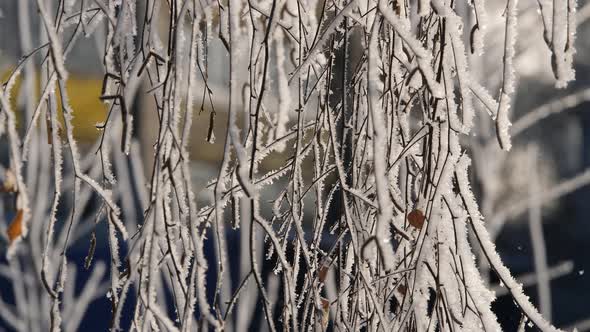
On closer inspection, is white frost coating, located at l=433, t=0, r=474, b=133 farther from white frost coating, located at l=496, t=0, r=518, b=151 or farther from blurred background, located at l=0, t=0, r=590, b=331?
blurred background, located at l=0, t=0, r=590, b=331

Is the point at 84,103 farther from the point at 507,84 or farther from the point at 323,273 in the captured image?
the point at 507,84

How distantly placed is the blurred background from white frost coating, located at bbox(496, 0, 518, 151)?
223cm

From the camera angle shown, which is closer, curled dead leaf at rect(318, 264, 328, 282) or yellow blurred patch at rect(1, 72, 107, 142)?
curled dead leaf at rect(318, 264, 328, 282)

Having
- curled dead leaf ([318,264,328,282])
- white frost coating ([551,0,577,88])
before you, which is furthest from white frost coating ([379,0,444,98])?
curled dead leaf ([318,264,328,282])

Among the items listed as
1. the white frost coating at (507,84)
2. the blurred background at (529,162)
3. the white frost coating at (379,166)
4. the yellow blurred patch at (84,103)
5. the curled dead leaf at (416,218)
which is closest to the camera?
the white frost coating at (379,166)

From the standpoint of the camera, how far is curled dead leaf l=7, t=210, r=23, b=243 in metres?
0.79

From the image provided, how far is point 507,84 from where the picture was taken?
0.75 meters

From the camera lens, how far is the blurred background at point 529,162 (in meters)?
3.23

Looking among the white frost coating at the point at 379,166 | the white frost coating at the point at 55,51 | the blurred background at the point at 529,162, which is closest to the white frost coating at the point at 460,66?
the white frost coating at the point at 379,166

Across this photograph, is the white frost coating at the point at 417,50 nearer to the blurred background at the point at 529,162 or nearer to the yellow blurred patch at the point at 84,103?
the blurred background at the point at 529,162

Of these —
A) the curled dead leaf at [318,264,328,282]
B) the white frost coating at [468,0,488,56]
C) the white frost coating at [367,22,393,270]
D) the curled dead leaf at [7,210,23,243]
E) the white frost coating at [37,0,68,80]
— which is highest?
the white frost coating at [468,0,488,56]

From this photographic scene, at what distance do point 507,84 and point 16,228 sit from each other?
609mm

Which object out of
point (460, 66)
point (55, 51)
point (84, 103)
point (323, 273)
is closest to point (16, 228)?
point (55, 51)

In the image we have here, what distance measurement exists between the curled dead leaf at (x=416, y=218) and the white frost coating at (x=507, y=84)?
19cm
